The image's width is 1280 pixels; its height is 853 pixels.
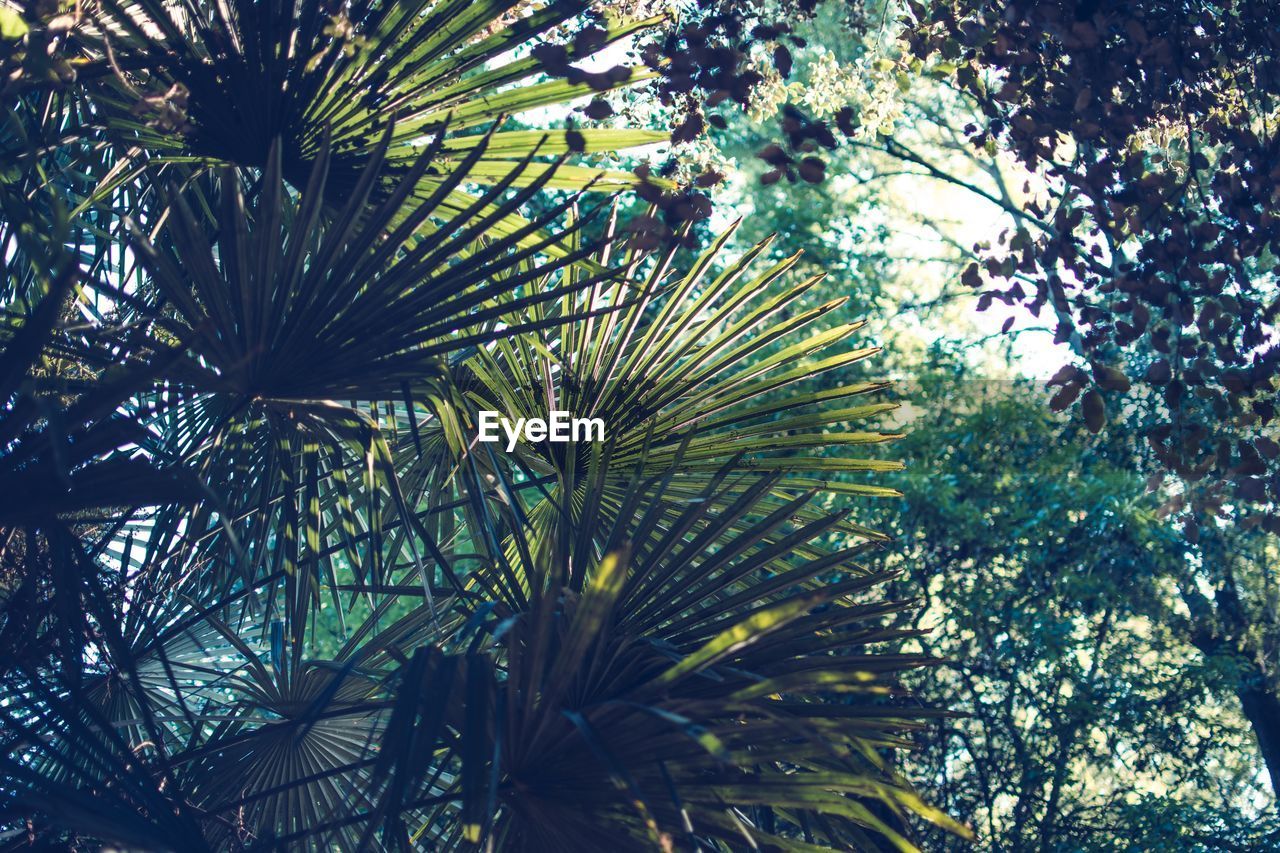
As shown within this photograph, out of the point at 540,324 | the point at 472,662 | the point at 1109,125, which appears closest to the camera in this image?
the point at 472,662

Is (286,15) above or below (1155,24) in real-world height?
below

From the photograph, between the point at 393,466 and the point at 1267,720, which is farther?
the point at 1267,720

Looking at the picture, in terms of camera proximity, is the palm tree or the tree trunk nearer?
the palm tree

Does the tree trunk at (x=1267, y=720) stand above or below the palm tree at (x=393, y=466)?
above

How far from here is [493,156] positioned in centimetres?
181

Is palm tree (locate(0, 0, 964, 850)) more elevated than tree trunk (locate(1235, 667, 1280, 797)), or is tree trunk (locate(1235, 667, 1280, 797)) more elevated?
tree trunk (locate(1235, 667, 1280, 797))

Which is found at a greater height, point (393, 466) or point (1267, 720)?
point (1267, 720)

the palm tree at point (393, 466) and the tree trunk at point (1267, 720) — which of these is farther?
the tree trunk at point (1267, 720)

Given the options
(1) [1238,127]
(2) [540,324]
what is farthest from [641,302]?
(1) [1238,127]

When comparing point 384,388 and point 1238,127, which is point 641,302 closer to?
point 384,388

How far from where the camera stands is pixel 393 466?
184cm

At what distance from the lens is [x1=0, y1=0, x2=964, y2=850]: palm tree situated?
137 centimetres

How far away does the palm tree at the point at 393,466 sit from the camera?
137 centimetres

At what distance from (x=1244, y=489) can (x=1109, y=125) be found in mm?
891
